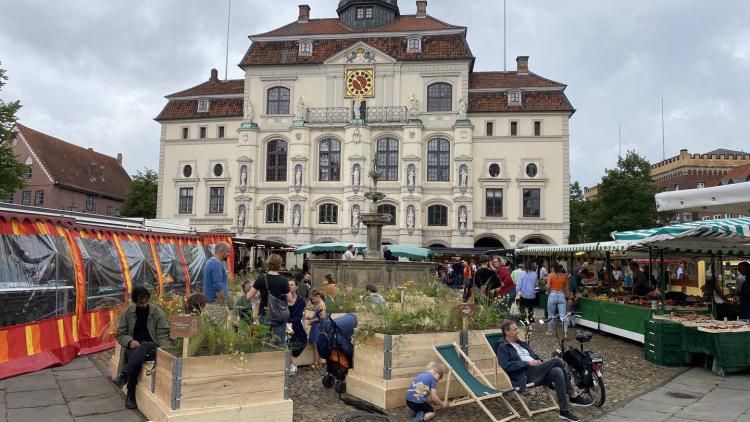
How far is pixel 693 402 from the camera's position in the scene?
798cm

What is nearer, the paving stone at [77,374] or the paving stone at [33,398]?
the paving stone at [33,398]

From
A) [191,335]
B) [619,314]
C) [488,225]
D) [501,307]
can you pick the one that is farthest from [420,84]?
[191,335]

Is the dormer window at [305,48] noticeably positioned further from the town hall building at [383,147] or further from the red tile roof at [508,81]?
the red tile roof at [508,81]

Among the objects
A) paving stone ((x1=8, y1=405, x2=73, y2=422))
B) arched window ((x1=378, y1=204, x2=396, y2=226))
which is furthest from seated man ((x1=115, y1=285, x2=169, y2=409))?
arched window ((x1=378, y1=204, x2=396, y2=226))

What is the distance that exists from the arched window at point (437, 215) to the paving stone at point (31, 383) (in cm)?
3202

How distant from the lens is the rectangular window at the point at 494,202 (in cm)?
3912

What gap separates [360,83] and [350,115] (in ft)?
7.77

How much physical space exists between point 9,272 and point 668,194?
468 inches

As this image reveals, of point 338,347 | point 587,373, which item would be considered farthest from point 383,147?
point 587,373

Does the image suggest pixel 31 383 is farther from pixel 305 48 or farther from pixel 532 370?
pixel 305 48

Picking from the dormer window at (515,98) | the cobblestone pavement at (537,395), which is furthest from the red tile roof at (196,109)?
the cobblestone pavement at (537,395)

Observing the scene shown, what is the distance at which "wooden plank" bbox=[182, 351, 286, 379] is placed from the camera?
6.06 m

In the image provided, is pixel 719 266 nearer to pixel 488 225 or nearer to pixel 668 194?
pixel 668 194

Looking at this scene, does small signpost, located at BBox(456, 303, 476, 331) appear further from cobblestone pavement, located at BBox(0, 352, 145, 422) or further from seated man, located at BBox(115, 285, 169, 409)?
cobblestone pavement, located at BBox(0, 352, 145, 422)
